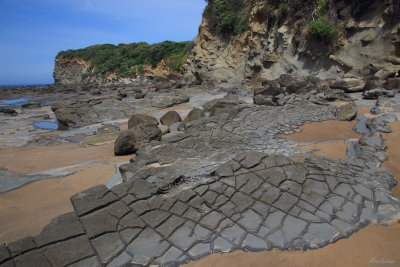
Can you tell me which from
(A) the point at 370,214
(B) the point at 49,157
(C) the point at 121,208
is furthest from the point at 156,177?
(B) the point at 49,157

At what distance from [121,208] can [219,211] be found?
960 millimetres

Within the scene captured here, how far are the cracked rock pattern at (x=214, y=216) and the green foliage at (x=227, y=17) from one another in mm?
16963

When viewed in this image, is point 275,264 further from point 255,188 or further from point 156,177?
point 156,177

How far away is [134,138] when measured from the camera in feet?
17.4

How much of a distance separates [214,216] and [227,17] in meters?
18.6

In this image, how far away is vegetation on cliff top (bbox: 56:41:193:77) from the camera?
95.1 ft

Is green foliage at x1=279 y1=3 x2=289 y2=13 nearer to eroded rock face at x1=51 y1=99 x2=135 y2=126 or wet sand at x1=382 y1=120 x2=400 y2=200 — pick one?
eroded rock face at x1=51 y1=99 x2=135 y2=126

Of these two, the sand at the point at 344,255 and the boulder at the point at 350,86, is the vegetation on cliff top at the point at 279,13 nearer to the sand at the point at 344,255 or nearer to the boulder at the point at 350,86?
the boulder at the point at 350,86

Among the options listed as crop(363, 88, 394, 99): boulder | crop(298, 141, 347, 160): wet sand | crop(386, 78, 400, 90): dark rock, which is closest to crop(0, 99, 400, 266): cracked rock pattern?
crop(298, 141, 347, 160): wet sand

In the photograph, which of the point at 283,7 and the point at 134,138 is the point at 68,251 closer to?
the point at 134,138

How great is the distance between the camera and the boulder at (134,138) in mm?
5168

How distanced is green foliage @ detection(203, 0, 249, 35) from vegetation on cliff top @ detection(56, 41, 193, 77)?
254 inches

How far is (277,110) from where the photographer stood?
6.99 metres

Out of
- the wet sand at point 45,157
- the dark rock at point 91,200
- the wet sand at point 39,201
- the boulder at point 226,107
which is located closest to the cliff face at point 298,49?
the boulder at point 226,107
